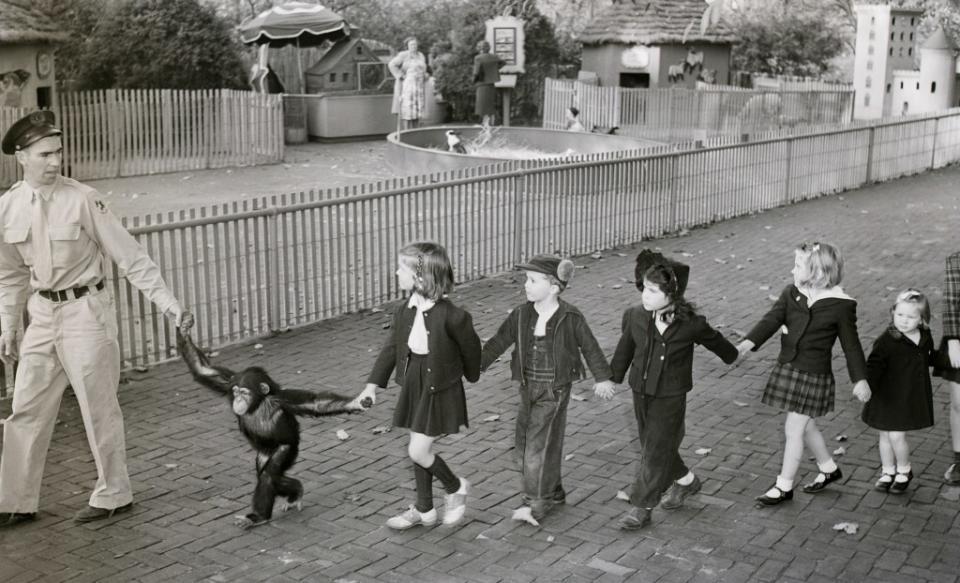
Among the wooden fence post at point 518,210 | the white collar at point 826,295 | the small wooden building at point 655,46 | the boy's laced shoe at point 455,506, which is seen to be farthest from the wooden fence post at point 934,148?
the boy's laced shoe at point 455,506

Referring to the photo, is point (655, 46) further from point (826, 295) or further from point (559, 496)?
point (559, 496)

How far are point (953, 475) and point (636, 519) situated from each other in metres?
2.12

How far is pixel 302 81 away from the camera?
31.2 m

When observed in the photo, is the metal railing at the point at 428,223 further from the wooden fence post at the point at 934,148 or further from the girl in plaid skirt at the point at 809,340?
the girl in plaid skirt at the point at 809,340

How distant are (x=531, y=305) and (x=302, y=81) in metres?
26.1

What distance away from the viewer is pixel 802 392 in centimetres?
629

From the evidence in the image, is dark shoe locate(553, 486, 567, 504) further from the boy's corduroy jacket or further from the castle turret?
the castle turret

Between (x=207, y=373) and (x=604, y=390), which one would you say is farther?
(x=207, y=373)

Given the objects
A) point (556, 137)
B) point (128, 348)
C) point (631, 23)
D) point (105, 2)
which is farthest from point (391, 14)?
point (128, 348)

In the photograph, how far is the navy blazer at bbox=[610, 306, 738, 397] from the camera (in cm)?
600

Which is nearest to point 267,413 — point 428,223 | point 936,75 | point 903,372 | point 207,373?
point 207,373

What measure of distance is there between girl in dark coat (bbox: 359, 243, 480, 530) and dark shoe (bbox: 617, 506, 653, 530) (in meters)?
0.95

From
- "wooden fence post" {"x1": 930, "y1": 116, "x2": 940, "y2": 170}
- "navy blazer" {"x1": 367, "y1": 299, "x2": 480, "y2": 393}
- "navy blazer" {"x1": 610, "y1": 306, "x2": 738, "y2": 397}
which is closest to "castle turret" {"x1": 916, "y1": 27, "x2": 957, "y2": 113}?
"wooden fence post" {"x1": 930, "y1": 116, "x2": 940, "y2": 170}

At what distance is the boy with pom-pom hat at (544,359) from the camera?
6.05 m
